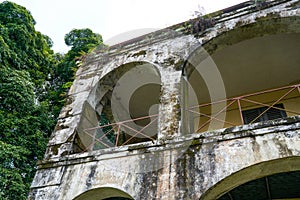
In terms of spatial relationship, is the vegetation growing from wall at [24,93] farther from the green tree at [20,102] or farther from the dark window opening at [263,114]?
the dark window opening at [263,114]

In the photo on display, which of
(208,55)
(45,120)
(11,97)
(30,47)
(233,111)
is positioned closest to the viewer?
(208,55)

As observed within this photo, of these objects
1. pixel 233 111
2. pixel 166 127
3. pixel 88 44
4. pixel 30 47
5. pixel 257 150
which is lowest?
pixel 257 150

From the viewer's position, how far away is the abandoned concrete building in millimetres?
4961

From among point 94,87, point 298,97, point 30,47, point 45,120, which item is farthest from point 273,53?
point 30,47

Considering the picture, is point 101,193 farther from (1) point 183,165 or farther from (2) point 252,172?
(2) point 252,172

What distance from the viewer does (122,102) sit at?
31.0ft

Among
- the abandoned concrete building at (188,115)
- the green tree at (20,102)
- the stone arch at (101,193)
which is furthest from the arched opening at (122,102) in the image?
the green tree at (20,102)

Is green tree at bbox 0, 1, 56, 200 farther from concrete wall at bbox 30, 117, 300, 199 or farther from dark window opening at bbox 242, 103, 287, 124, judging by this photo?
dark window opening at bbox 242, 103, 287, 124

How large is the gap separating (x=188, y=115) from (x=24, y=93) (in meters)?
7.55

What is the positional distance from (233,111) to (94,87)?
4.39m

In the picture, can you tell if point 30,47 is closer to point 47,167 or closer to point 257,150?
point 47,167

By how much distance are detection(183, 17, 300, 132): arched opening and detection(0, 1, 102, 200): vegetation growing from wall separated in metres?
3.86

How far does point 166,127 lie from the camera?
19.6 feet

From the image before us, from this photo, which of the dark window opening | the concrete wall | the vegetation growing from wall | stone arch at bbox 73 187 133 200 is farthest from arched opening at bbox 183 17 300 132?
the vegetation growing from wall
